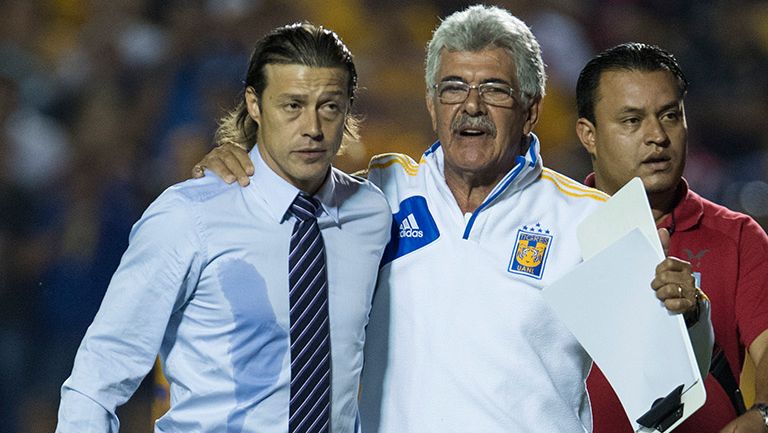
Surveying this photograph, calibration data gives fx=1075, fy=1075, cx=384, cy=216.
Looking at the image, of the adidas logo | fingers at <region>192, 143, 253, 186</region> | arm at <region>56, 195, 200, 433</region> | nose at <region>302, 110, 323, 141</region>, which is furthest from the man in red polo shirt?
arm at <region>56, 195, 200, 433</region>

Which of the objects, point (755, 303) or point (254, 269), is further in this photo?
point (755, 303)

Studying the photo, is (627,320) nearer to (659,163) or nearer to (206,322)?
(659,163)

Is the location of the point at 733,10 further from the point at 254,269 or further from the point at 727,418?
the point at 254,269

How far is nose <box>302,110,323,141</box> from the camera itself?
2260 millimetres

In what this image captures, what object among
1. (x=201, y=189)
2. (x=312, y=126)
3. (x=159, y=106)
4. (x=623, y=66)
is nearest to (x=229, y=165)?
(x=201, y=189)

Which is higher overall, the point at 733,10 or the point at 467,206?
the point at 733,10

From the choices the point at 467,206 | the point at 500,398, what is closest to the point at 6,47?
the point at 467,206

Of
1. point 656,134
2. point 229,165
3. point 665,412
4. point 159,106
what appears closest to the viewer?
point 665,412

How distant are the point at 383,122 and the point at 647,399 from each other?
2.90m

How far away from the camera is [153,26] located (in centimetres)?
469

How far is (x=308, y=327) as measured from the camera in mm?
2227

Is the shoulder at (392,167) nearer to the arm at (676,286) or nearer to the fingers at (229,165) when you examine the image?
the fingers at (229,165)

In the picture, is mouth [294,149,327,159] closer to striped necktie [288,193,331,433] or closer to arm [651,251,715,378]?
striped necktie [288,193,331,433]

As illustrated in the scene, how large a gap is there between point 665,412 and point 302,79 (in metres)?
1.01
